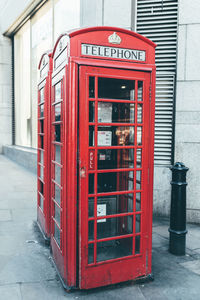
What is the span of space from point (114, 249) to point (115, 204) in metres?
0.64

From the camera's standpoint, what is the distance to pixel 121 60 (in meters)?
3.38

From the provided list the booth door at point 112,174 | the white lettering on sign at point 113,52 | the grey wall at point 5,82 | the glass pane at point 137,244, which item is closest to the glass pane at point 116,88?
the booth door at point 112,174

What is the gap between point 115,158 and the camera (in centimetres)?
379

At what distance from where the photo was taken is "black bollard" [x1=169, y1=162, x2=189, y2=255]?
14.4 feet

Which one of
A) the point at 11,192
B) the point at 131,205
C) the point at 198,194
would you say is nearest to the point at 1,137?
the point at 11,192

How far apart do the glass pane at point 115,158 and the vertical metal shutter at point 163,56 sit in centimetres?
251

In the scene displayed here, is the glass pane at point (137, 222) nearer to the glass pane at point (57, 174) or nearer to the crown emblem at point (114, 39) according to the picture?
the glass pane at point (57, 174)

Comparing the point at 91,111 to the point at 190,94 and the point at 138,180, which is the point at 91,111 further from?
the point at 190,94

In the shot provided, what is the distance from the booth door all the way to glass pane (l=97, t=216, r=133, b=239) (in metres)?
0.01

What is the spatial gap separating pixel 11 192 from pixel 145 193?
18.5 ft

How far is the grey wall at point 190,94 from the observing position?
577 centimetres

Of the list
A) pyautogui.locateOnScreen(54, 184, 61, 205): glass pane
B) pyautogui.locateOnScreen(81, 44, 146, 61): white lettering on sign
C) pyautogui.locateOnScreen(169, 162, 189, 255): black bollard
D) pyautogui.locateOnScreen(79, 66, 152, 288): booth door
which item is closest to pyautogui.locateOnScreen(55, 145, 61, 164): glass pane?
pyautogui.locateOnScreen(54, 184, 61, 205): glass pane

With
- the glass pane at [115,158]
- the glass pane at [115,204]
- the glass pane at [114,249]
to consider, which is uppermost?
the glass pane at [115,158]

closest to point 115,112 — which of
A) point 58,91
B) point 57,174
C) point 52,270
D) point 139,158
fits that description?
point 139,158
